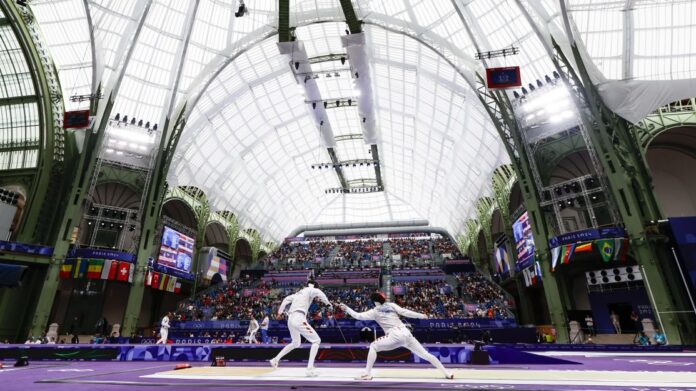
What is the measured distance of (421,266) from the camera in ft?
151

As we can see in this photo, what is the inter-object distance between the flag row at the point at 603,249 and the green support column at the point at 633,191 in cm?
66

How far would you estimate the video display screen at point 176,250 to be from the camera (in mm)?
33844

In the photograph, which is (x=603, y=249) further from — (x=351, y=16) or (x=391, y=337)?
(x=351, y=16)

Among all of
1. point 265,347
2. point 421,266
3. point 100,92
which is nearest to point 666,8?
point 265,347

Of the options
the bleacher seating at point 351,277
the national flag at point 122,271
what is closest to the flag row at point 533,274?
the bleacher seating at point 351,277

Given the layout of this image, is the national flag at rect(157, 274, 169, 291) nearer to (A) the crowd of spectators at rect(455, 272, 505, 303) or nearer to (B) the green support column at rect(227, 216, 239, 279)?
(B) the green support column at rect(227, 216, 239, 279)

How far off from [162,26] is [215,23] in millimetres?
Answer: 4011

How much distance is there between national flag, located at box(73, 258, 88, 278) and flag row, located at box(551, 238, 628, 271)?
32.0m

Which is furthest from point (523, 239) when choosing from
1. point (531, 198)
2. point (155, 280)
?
point (155, 280)

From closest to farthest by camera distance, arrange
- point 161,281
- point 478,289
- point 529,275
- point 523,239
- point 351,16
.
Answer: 1. point 351,16
2. point 529,275
3. point 523,239
4. point 161,281
5. point 478,289

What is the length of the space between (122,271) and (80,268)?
2.63 m

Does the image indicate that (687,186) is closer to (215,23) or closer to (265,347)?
(265,347)

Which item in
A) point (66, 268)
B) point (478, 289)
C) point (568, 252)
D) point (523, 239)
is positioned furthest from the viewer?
point (478, 289)

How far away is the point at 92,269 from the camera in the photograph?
25281 millimetres
